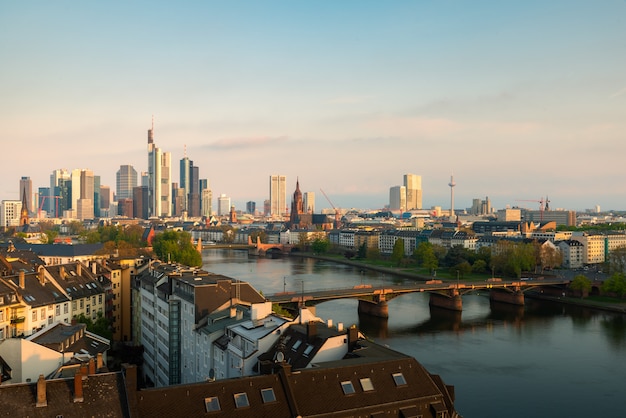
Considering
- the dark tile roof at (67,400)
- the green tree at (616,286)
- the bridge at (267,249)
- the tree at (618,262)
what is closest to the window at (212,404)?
the dark tile roof at (67,400)

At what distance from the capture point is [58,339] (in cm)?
2027

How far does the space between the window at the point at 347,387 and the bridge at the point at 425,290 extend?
2426 cm

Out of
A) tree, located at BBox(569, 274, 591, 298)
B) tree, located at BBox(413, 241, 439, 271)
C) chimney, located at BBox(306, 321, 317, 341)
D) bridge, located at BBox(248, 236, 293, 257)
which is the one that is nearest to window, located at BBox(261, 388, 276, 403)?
chimney, located at BBox(306, 321, 317, 341)

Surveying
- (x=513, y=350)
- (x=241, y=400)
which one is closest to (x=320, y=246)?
(x=513, y=350)

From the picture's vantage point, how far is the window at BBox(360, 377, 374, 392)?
49.4 ft

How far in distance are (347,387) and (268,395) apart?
1.89 metres

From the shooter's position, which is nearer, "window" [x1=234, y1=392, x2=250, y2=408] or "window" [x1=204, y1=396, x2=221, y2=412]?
"window" [x1=204, y1=396, x2=221, y2=412]

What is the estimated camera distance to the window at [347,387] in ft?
48.6

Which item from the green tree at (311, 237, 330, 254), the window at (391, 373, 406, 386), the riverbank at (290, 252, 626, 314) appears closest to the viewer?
the window at (391, 373, 406, 386)

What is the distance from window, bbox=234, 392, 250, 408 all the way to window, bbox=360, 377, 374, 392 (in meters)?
2.78

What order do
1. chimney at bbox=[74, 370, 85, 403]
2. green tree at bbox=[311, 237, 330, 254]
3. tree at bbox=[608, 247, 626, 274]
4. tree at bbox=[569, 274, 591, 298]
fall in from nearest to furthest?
chimney at bbox=[74, 370, 85, 403], tree at bbox=[569, 274, 591, 298], tree at bbox=[608, 247, 626, 274], green tree at bbox=[311, 237, 330, 254]

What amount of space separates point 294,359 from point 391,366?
3.50 meters

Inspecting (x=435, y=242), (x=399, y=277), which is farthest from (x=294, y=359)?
(x=435, y=242)

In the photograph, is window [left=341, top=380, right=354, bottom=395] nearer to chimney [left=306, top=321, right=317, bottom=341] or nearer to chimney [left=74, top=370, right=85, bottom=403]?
chimney [left=306, top=321, right=317, bottom=341]
